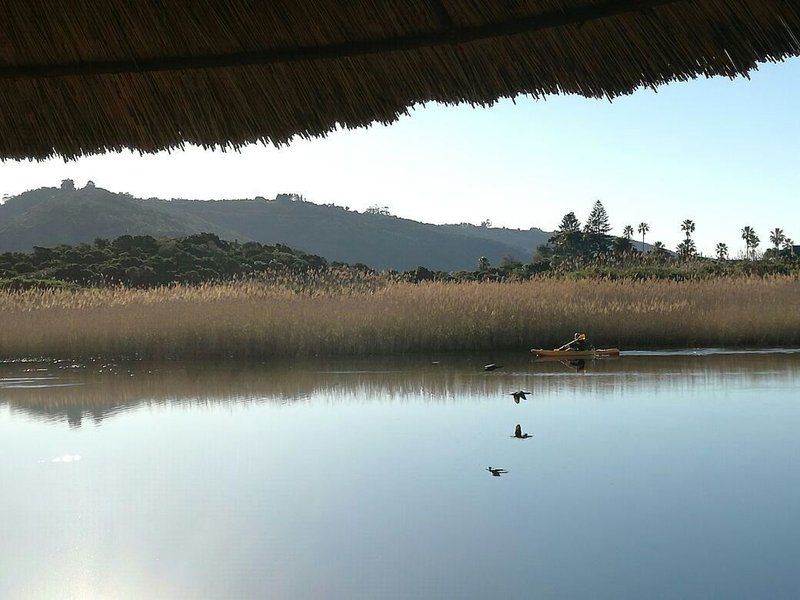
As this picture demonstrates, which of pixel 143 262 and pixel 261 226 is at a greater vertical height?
pixel 261 226

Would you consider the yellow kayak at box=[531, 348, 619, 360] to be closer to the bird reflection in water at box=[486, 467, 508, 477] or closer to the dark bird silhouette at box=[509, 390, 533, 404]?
the dark bird silhouette at box=[509, 390, 533, 404]

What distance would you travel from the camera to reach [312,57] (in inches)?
59.4

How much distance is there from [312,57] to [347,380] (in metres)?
5.46

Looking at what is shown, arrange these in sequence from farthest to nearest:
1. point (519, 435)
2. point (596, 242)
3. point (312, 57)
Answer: point (596, 242), point (519, 435), point (312, 57)

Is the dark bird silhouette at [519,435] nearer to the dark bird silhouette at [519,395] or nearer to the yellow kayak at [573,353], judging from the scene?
the dark bird silhouette at [519,395]

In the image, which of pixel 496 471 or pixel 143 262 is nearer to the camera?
pixel 496 471

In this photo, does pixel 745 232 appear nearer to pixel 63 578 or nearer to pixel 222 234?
pixel 222 234

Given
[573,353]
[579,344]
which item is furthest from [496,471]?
[579,344]

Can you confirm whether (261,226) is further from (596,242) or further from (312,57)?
(312,57)

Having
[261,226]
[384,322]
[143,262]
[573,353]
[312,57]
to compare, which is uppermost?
[261,226]

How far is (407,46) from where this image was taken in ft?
4.76

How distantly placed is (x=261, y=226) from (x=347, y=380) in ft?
194

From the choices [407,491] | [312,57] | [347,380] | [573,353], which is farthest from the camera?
[573,353]

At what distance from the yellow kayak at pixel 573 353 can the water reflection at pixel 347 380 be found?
6.3 inches
